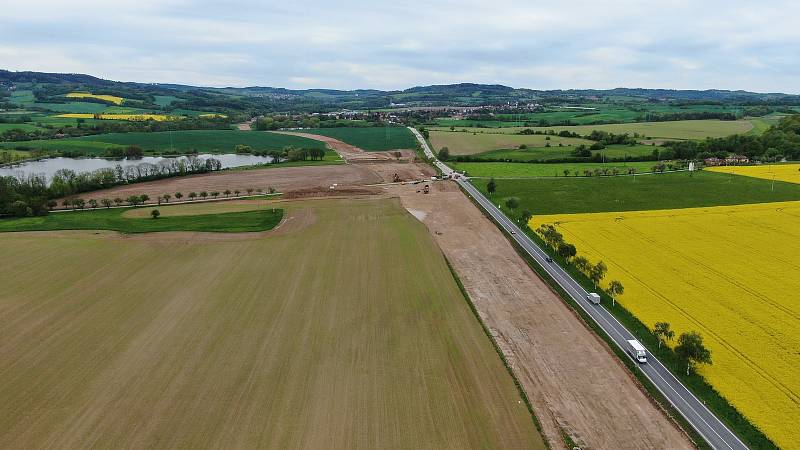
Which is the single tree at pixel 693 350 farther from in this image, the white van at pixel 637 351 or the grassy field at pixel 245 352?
the grassy field at pixel 245 352

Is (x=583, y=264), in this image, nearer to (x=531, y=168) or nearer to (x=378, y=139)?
(x=531, y=168)

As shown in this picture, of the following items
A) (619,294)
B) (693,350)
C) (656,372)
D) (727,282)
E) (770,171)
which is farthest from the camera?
(770,171)

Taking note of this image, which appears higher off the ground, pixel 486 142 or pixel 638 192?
pixel 486 142

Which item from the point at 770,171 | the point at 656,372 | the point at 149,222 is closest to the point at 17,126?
the point at 149,222

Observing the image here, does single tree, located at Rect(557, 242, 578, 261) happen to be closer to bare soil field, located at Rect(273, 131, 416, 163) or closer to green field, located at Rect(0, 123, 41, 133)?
bare soil field, located at Rect(273, 131, 416, 163)

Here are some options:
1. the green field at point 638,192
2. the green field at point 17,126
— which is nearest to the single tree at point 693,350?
the green field at point 638,192

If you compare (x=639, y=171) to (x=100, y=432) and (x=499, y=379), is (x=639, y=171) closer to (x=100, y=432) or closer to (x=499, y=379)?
(x=499, y=379)
